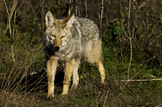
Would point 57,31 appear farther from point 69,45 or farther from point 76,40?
point 76,40

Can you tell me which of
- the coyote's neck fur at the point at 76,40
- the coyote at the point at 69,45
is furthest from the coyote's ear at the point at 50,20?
the coyote's neck fur at the point at 76,40

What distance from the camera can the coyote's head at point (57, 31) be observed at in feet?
14.4

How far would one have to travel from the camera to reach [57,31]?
4.51 meters

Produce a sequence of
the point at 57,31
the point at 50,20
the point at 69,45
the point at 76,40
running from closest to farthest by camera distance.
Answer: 1. the point at 57,31
2. the point at 50,20
3. the point at 69,45
4. the point at 76,40

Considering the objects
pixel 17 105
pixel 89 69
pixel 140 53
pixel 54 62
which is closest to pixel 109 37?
pixel 140 53

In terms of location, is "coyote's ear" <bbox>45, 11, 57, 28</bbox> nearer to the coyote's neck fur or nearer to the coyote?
the coyote

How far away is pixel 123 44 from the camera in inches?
264

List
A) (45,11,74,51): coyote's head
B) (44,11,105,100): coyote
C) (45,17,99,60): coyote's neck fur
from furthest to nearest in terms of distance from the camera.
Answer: (45,17,99,60): coyote's neck fur < (44,11,105,100): coyote < (45,11,74,51): coyote's head

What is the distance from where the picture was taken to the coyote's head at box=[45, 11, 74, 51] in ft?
14.4

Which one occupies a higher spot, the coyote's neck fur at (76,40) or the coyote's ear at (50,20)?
the coyote's ear at (50,20)

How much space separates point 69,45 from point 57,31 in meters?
0.42

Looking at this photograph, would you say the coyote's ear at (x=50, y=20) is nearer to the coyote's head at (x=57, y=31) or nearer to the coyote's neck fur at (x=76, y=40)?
the coyote's head at (x=57, y=31)

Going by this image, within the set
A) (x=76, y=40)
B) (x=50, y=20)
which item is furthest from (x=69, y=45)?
(x=50, y=20)

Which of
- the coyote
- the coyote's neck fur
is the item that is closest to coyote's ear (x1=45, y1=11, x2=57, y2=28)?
the coyote
